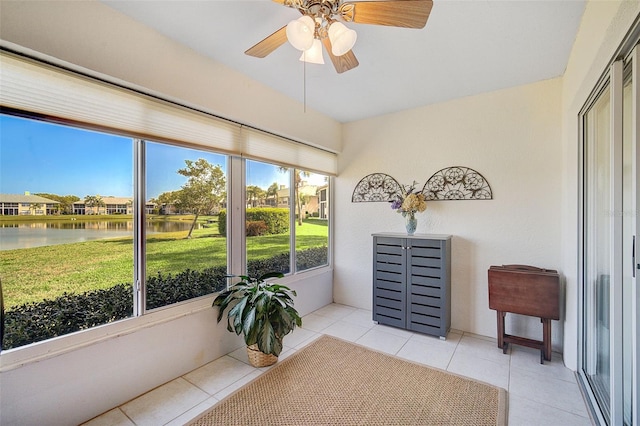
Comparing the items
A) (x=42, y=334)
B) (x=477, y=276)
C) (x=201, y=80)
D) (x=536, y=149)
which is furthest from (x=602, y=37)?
(x=42, y=334)

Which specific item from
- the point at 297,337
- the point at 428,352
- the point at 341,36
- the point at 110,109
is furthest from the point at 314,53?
the point at 428,352

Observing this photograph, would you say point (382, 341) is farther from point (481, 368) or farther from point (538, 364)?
point (538, 364)

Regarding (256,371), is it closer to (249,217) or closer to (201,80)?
(249,217)

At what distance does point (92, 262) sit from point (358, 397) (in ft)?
6.63

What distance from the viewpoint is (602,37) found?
4.46 feet

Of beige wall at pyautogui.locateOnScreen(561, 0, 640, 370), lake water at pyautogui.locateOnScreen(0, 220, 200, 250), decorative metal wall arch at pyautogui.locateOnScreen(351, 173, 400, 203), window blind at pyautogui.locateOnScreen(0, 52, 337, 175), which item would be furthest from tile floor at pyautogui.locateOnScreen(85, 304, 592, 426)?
window blind at pyautogui.locateOnScreen(0, 52, 337, 175)

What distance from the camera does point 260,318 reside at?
6.91 feet

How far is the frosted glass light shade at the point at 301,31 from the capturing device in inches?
50.1

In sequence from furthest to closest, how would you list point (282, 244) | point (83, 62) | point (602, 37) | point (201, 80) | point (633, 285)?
1. point (282, 244)
2. point (201, 80)
3. point (83, 62)
4. point (602, 37)
5. point (633, 285)

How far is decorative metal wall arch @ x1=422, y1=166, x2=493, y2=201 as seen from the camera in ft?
9.29

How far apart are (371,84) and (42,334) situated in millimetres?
3077

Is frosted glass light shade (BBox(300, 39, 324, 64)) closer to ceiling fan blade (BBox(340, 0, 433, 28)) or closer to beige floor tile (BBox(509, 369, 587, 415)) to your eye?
ceiling fan blade (BBox(340, 0, 433, 28))

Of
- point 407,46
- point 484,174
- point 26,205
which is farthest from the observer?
point 484,174

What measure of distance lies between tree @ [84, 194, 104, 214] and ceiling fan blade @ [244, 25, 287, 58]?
1.39 metres
